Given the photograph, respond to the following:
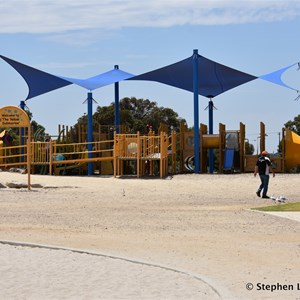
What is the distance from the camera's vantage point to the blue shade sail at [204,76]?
38875 millimetres

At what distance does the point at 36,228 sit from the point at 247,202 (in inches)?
338

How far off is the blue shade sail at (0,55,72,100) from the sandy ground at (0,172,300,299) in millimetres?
14313

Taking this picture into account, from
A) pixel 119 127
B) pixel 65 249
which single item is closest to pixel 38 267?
pixel 65 249

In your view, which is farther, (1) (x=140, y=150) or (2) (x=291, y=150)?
(2) (x=291, y=150)

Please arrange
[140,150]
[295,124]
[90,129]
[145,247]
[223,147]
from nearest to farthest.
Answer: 1. [145,247]
2. [140,150]
3. [223,147]
4. [90,129]
5. [295,124]

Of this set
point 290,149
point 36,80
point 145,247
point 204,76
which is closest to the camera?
point 145,247

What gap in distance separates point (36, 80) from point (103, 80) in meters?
3.49

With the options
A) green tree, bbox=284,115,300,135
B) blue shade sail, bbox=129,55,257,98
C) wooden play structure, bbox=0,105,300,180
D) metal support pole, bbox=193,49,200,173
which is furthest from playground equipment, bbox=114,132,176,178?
green tree, bbox=284,115,300,135

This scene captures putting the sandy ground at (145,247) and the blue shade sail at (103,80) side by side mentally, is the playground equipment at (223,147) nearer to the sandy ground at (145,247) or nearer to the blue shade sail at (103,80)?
the blue shade sail at (103,80)

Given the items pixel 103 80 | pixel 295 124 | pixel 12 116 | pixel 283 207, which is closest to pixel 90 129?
pixel 103 80

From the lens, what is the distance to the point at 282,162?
37094mm

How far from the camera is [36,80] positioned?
135 feet

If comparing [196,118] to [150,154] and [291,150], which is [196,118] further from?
[291,150]

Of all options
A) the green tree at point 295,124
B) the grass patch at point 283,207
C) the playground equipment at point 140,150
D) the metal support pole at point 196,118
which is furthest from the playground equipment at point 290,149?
the green tree at point 295,124
